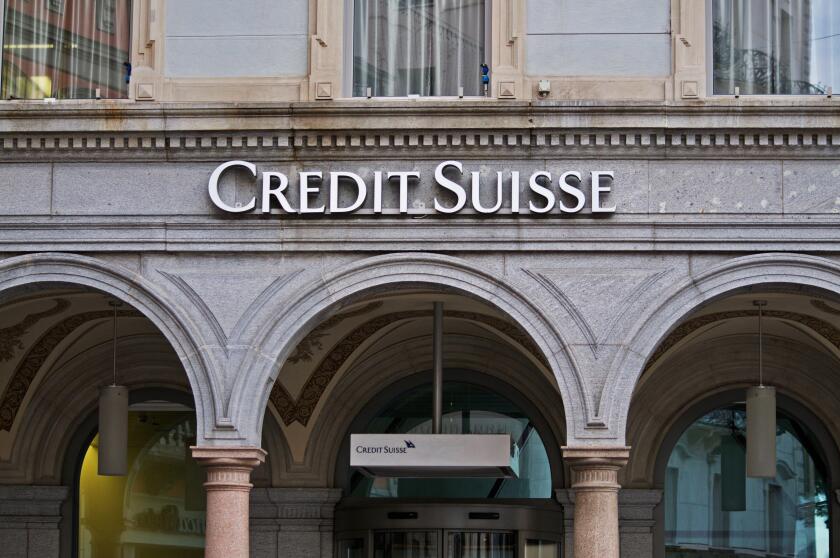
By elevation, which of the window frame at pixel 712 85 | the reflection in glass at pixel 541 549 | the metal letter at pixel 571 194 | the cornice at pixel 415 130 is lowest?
the reflection in glass at pixel 541 549

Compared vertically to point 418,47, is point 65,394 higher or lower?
lower

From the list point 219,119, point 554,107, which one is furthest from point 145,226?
point 554,107

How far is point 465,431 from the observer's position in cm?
1916

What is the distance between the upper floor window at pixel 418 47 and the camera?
52.9ft

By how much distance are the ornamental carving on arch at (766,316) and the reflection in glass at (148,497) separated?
535 cm

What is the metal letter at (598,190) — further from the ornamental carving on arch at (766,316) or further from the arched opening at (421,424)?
the arched opening at (421,424)

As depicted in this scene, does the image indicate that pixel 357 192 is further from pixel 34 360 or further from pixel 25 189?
pixel 34 360

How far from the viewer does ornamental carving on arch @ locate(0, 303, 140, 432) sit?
18234 mm

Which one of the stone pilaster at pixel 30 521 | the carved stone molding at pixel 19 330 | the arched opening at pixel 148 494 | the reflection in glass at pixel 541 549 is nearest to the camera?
the carved stone molding at pixel 19 330

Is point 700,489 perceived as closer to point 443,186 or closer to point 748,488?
point 748,488

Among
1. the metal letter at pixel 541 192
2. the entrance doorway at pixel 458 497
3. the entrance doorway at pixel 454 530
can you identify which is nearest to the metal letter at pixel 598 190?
the metal letter at pixel 541 192

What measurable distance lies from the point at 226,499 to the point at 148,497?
14.6ft

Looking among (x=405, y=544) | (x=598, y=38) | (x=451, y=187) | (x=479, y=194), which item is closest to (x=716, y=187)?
(x=598, y=38)

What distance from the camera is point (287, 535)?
61.1ft
